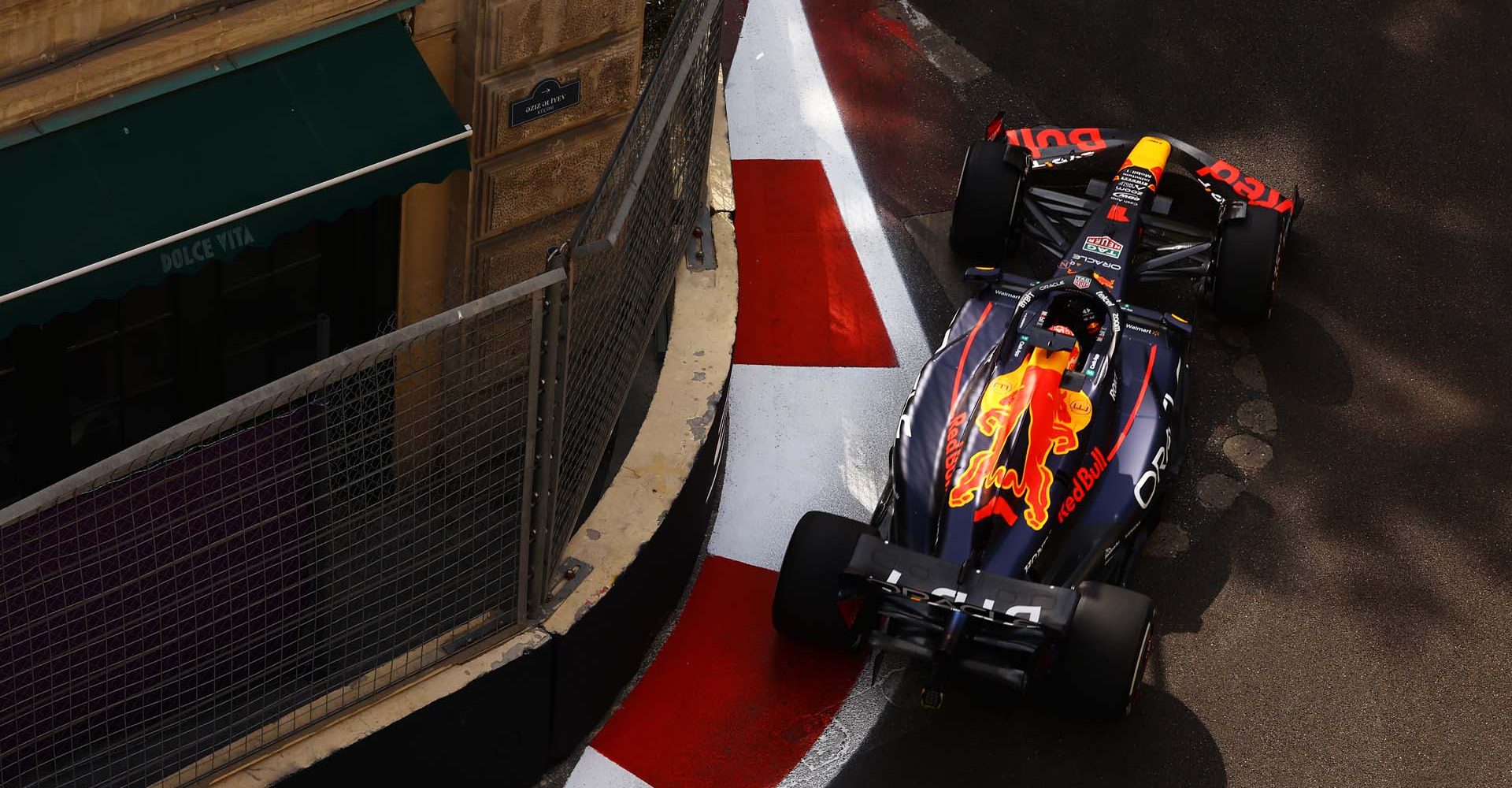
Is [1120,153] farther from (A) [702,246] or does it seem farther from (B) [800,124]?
(A) [702,246]

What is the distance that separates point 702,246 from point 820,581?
1811 millimetres

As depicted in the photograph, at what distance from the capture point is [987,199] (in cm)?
892

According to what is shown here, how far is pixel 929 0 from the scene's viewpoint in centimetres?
1107

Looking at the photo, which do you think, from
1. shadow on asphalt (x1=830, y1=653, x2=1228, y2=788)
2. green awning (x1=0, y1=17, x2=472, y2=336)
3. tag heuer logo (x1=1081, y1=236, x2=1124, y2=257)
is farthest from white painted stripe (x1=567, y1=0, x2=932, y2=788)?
green awning (x1=0, y1=17, x2=472, y2=336)

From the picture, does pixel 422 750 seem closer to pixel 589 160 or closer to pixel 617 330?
pixel 617 330

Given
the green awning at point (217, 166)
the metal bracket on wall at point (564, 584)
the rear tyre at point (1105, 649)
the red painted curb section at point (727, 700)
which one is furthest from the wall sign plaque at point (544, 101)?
the rear tyre at point (1105, 649)

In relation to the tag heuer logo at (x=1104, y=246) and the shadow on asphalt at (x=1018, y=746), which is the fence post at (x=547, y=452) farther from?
the tag heuer logo at (x=1104, y=246)

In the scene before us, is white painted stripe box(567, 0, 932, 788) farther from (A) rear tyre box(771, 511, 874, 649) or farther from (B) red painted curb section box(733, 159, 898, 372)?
(A) rear tyre box(771, 511, 874, 649)

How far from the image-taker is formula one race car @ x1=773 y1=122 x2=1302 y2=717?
6.71 m

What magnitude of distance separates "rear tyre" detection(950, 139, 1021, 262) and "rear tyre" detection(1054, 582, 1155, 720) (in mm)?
2545

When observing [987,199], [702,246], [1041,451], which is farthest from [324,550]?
[987,199]

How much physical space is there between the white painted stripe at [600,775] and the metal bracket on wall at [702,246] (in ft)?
7.20

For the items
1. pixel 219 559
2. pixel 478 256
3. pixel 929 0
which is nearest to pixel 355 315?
pixel 478 256

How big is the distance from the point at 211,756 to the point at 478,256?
2537mm
